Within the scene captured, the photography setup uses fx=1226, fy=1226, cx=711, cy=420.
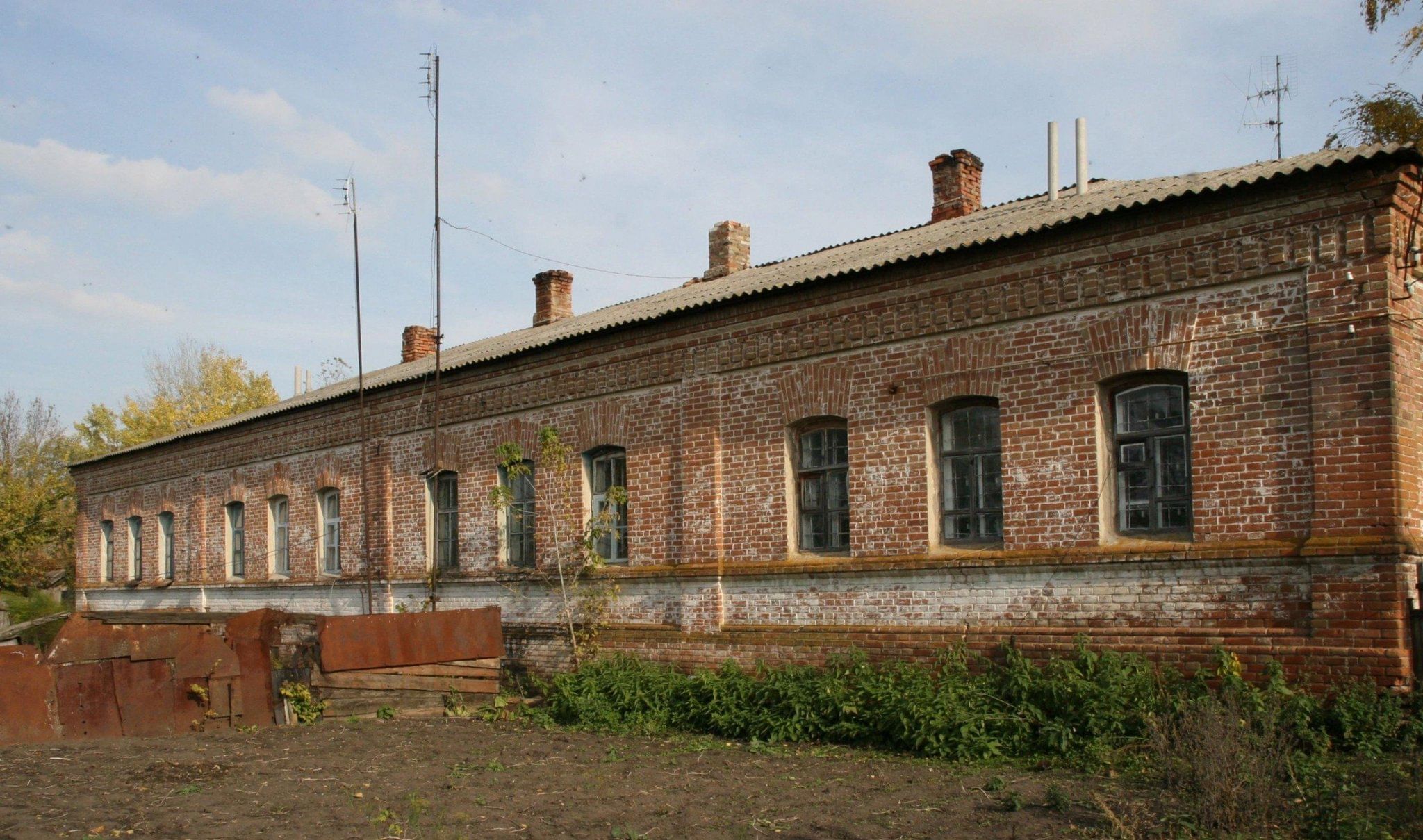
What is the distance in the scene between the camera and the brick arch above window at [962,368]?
1143 cm

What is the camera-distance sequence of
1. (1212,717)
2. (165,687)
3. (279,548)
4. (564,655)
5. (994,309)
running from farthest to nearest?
(279,548), (564,655), (165,687), (994,309), (1212,717)

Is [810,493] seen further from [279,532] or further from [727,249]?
[279,532]

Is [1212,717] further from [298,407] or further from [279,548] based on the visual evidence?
[279,548]

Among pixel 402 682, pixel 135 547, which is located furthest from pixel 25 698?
pixel 135 547

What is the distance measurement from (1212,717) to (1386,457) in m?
3.13

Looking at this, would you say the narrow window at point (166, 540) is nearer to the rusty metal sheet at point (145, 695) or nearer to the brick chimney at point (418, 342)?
the brick chimney at point (418, 342)

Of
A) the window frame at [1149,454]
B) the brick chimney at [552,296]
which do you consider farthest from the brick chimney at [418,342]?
the window frame at [1149,454]

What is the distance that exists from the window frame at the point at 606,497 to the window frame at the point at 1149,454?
20.5 ft

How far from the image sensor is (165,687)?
13.0 m

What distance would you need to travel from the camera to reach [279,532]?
2223 centimetres

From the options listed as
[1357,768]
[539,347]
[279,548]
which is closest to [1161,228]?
[1357,768]

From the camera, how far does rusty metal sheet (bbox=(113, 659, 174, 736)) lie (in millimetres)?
12836

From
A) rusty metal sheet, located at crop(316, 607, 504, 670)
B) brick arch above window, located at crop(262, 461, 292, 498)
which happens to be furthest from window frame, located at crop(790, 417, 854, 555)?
brick arch above window, located at crop(262, 461, 292, 498)

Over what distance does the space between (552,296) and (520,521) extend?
644cm
